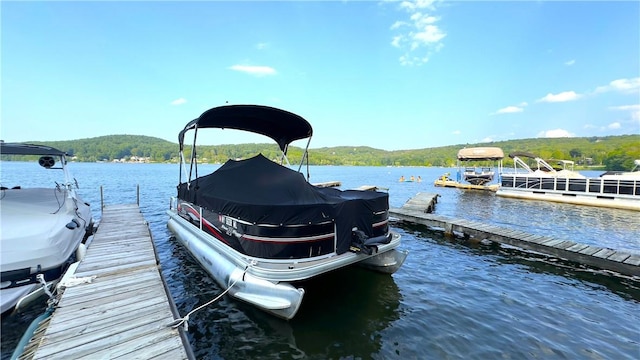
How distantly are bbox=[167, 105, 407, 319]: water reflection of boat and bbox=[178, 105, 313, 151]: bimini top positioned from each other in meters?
0.08

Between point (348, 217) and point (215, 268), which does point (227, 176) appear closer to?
point (215, 268)

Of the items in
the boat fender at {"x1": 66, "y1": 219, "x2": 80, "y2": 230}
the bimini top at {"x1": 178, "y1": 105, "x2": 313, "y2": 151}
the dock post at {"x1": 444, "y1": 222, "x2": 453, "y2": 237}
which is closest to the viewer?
the boat fender at {"x1": 66, "y1": 219, "x2": 80, "y2": 230}

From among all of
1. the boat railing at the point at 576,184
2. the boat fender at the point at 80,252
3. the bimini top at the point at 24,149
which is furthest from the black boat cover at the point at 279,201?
the boat railing at the point at 576,184

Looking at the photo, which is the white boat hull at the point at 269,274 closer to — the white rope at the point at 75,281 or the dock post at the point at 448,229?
the white rope at the point at 75,281

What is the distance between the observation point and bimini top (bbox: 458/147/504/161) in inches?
1230

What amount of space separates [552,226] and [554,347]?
12150 mm

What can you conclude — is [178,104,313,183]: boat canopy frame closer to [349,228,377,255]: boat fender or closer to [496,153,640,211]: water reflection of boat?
[349,228,377,255]: boat fender

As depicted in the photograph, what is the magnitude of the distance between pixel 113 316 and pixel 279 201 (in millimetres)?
2878

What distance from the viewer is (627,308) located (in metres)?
5.85

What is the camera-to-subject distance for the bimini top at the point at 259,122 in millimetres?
7016

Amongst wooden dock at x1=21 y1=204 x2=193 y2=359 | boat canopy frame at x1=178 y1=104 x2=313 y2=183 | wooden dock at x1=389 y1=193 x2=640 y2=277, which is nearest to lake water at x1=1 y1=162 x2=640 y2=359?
wooden dock at x1=389 y1=193 x2=640 y2=277

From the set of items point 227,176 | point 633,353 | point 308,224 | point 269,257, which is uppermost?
point 227,176

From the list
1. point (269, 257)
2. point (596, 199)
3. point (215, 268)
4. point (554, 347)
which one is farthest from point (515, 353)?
point (596, 199)

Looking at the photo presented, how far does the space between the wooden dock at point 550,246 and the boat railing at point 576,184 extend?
56.3 feet
